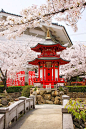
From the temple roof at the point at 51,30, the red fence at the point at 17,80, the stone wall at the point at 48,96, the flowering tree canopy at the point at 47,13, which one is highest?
the temple roof at the point at 51,30

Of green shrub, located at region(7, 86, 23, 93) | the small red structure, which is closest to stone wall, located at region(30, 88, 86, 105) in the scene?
the small red structure

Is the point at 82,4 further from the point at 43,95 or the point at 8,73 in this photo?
the point at 8,73

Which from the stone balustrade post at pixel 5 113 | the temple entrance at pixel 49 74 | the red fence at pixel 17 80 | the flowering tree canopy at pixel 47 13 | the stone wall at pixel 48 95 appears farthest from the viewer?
the red fence at pixel 17 80

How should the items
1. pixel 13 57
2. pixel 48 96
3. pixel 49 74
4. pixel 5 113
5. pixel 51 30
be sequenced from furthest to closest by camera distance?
1. pixel 51 30
2. pixel 13 57
3. pixel 49 74
4. pixel 48 96
5. pixel 5 113

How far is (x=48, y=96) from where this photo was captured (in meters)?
19.2

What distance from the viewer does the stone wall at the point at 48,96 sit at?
61.7 ft

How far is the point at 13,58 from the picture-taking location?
23.0 metres

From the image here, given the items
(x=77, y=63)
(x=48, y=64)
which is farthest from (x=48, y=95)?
(x=77, y=63)

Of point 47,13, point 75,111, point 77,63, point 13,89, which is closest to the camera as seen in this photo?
point 47,13

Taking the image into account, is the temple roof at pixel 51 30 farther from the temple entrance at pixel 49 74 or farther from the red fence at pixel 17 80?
the red fence at pixel 17 80

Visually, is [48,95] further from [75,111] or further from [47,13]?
[47,13]

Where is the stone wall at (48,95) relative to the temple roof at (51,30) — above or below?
below

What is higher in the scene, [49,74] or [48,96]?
[49,74]

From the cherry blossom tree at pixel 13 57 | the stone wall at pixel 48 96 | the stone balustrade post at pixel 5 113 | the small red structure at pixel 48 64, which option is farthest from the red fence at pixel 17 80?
the stone balustrade post at pixel 5 113
